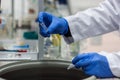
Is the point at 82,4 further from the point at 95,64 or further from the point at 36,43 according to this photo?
the point at 95,64

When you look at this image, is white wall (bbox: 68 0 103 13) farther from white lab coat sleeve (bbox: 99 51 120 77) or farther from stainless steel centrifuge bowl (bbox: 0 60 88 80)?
white lab coat sleeve (bbox: 99 51 120 77)

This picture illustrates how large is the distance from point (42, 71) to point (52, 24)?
0.69 ft

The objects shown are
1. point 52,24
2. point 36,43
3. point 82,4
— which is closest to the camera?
point 52,24

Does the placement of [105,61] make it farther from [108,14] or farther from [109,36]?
[109,36]

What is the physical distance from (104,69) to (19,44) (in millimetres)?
727

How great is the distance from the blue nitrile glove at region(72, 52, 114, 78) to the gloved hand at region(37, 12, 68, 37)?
24 cm

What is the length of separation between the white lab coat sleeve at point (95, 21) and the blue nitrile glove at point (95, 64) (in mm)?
327

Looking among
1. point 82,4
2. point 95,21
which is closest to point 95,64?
point 95,21

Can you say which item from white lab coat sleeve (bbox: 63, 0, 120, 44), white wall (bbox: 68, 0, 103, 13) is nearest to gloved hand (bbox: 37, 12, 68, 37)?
white lab coat sleeve (bbox: 63, 0, 120, 44)

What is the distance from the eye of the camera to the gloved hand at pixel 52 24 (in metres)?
1.28

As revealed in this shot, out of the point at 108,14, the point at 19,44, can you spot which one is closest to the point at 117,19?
the point at 108,14

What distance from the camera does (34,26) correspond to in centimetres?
228

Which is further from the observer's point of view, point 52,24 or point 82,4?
point 82,4

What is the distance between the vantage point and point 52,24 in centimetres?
129
